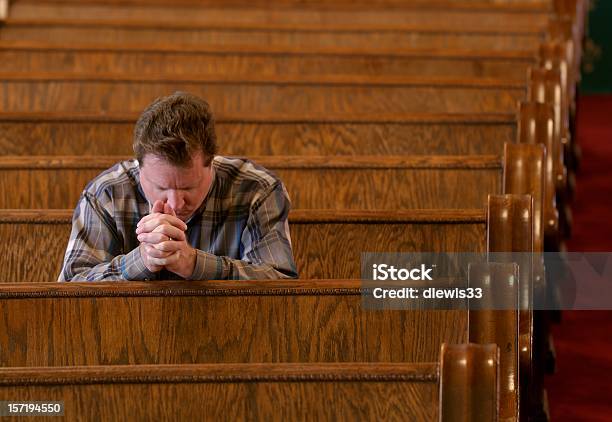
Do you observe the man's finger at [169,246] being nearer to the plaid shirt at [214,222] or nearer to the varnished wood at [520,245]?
the plaid shirt at [214,222]

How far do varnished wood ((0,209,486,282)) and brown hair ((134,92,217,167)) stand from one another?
23 centimetres

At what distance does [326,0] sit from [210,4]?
46 centimetres

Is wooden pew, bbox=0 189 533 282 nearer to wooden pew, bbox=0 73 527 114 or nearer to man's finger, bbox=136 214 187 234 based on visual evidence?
man's finger, bbox=136 214 187 234

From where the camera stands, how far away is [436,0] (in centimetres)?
287

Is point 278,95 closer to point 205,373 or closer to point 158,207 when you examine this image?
point 158,207

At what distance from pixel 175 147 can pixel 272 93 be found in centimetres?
87

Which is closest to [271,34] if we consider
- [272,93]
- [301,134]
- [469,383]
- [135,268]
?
[272,93]

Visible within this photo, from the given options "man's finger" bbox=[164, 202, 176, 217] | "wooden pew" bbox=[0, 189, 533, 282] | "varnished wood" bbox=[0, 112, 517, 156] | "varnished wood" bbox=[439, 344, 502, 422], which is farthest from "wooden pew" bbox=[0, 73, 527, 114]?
"varnished wood" bbox=[439, 344, 502, 422]

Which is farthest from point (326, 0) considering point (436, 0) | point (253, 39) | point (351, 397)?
point (351, 397)

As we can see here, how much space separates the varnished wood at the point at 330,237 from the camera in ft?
4.05

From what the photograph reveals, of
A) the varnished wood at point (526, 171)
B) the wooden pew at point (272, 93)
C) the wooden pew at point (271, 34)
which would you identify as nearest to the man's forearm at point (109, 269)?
the varnished wood at point (526, 171)

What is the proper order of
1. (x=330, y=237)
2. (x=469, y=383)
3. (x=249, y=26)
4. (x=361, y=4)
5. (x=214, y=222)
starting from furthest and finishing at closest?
(x=361, y=4) → (x=249, y=26) → (x=330, y=237) → (x=214, y=222) → (x=469, y=383)

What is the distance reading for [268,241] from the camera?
1.12 meters

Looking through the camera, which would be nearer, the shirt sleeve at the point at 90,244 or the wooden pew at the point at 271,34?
the shirt sleeve at the point at 90,244
